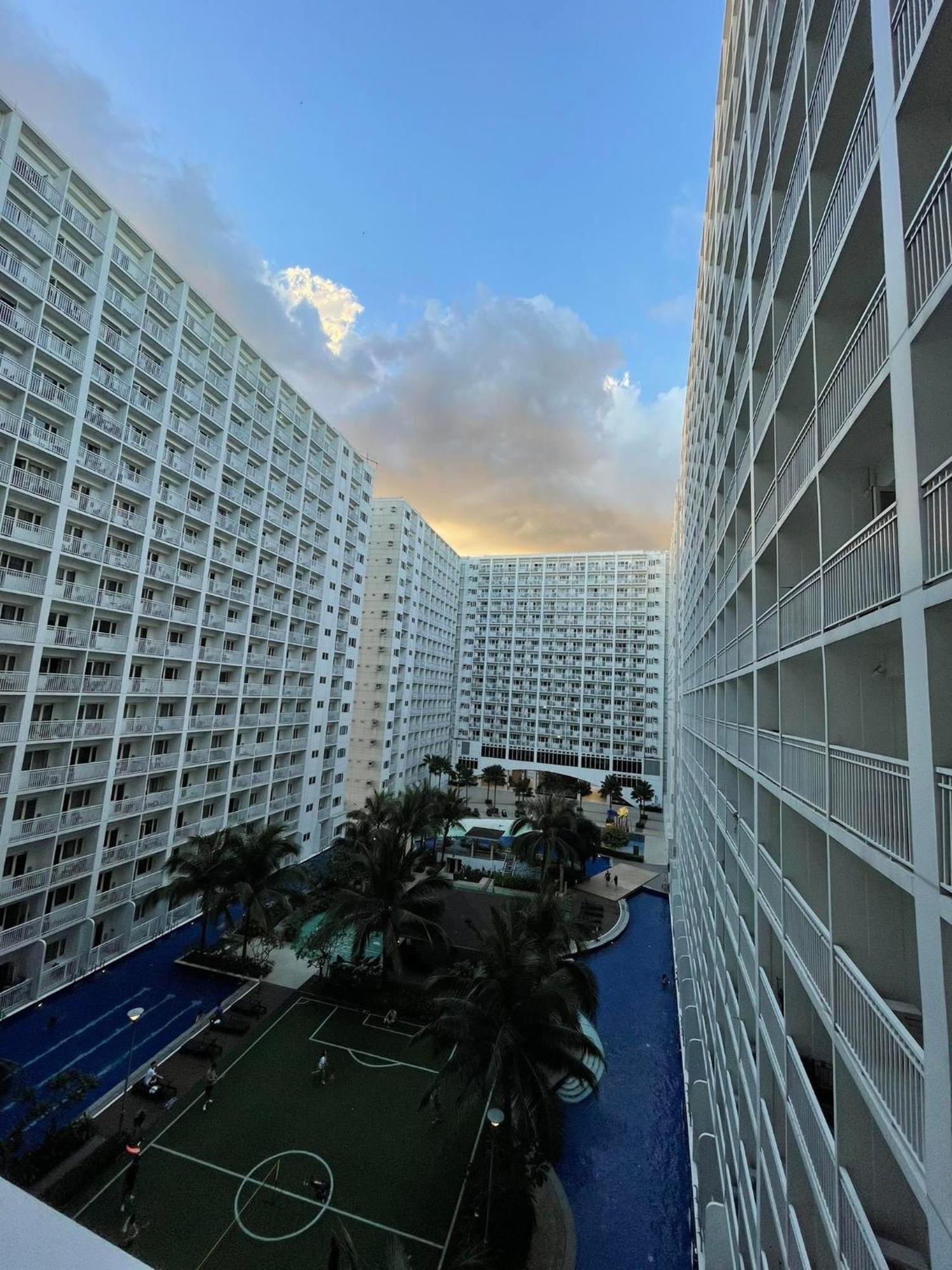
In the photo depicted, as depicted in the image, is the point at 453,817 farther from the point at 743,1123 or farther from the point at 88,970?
the point at 743,1123

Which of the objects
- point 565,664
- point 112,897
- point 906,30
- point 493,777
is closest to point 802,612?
point 906,30

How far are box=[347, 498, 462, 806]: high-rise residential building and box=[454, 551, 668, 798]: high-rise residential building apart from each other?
15034 mm

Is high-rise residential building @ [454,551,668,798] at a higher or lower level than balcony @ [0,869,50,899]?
higher

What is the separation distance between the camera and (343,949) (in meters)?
29.2

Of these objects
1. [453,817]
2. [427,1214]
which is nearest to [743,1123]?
[427,1214]

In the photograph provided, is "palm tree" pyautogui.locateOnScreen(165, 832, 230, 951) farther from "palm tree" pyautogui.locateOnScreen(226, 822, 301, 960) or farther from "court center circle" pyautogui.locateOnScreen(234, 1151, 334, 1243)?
"court center circle" pyautogui.locateOnScreen(234, 1151, 334, 1243)

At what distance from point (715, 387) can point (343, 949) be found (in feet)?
99.6

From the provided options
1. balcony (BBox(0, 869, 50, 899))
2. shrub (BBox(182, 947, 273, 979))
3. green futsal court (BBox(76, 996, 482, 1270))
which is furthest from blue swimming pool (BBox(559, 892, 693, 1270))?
balcony (BBox(0, 869, 50, 899))

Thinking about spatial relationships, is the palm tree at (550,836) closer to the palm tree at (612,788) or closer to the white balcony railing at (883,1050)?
the white balcony railing at (883,1050)

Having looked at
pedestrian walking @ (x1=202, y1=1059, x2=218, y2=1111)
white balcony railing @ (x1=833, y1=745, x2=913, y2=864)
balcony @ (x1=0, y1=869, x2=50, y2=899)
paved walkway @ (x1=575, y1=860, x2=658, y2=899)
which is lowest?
pedestrian walking @ (x1=202, y1=1059, x2=218, y2=1111)

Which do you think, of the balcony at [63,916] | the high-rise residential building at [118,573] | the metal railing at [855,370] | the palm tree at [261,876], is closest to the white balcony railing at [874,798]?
the metal railing at [855,370]

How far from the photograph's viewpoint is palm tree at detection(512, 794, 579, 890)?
36750 millimetres

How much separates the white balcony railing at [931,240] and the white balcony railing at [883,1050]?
22.2 feet

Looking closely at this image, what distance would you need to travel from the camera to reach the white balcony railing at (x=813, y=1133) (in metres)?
6.87
